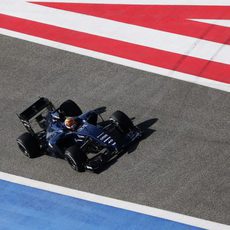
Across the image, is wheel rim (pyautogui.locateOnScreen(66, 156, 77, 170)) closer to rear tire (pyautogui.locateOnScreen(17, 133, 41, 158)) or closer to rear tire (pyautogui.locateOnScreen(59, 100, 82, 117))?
rear tire (pyautogui.locateOnScreen(17, 133, 41, 158))

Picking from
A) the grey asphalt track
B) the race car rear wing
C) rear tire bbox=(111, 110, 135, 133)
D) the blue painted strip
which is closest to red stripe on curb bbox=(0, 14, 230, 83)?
the grey asphalt track

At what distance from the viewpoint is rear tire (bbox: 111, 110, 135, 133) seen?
19.9 metres

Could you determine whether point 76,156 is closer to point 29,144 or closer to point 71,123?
point 71,123

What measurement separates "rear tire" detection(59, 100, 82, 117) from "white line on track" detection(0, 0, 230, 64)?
4148 millimetres

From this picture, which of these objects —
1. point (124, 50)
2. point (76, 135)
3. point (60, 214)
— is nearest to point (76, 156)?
point (76, 135)

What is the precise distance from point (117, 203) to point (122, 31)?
24.9 ft

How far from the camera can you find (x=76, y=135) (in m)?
19.7

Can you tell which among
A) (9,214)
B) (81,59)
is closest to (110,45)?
(81,59)

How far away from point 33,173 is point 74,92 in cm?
346

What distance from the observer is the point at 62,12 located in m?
25.6

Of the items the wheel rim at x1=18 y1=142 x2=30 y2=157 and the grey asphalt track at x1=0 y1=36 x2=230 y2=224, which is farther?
the wheel rim at x1=18 y1=142 x2=30 y2=157

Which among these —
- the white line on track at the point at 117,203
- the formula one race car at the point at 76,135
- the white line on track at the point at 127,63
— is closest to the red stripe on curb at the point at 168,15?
the white line on track at the point at 127,63

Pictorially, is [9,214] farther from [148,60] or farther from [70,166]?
[148,60]

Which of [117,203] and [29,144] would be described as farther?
[29,144]
